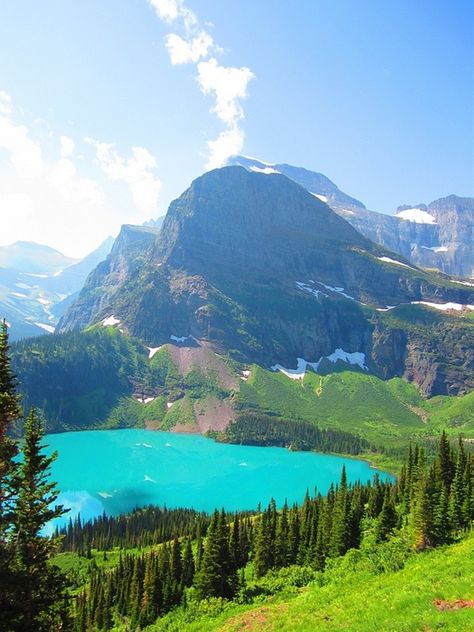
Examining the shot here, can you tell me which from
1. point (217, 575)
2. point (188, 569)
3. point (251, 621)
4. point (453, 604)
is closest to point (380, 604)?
point (453, 604)

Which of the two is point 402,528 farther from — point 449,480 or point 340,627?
point 340,627

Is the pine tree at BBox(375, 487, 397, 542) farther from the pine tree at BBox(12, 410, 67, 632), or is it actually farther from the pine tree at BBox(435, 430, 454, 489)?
the pine tree at BBox(12, 410, 67, 632)

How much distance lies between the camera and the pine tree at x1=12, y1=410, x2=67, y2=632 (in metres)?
20.5

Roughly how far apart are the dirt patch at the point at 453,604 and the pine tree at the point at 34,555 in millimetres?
18279

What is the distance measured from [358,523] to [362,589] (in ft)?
126

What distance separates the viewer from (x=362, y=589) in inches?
1293

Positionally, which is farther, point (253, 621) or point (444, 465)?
point (444, 465)

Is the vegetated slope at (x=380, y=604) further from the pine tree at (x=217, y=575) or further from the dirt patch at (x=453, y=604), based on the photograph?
the pine tree at (x=217, y=575)

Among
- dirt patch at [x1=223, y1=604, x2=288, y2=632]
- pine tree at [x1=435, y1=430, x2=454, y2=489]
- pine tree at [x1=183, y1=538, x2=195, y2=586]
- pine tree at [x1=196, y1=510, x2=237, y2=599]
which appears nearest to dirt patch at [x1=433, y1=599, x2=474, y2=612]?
dirt patch at [x1=223, y1=604, x2=288, y2=632]

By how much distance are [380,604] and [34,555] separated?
1834 cm

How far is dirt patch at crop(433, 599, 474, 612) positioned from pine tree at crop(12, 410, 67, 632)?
720 inches

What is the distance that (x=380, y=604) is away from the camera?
25.5 m

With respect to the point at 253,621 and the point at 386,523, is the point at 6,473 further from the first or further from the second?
the point at 386,523

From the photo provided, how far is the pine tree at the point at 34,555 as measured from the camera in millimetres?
20525
